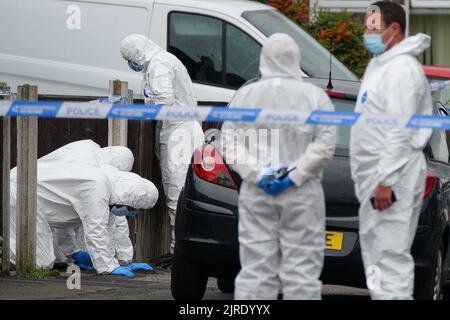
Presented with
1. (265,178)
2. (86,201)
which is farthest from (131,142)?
(265,178)

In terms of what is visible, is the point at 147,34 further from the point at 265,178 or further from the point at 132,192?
the point at 265,178

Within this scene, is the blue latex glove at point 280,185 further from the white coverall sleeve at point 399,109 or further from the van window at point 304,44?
the van window at point 304,44

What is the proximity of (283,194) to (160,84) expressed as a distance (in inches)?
199

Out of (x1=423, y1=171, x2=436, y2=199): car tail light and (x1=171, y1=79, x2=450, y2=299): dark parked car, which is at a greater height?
(x1=423, y1=171, x2=436, y2=199): car tail light

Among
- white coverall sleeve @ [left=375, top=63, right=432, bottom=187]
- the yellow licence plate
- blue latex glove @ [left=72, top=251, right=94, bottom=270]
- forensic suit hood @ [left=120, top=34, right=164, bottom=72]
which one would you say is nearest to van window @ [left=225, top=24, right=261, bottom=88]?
forensic suit hood @ [left=120, top=34, right=164, bottom=72]

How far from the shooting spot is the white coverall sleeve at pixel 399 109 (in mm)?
7629

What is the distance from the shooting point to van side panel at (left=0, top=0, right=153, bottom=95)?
608 inches

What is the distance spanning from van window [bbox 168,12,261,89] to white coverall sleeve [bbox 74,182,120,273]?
4620mm

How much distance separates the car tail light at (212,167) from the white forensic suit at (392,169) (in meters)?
1.31

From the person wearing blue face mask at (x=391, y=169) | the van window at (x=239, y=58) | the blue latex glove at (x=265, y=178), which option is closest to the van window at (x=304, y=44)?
the van window at (x=239, y=58)

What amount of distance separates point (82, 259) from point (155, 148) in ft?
4.91

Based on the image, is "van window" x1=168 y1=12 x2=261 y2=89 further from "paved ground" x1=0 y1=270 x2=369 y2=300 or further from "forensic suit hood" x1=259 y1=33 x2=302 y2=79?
"forensic suit hood" x1=259 y1=33 x2=302 y2=79

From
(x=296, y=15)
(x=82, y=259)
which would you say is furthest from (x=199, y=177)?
(x=296, y=15)

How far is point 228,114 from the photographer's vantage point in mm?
7695
